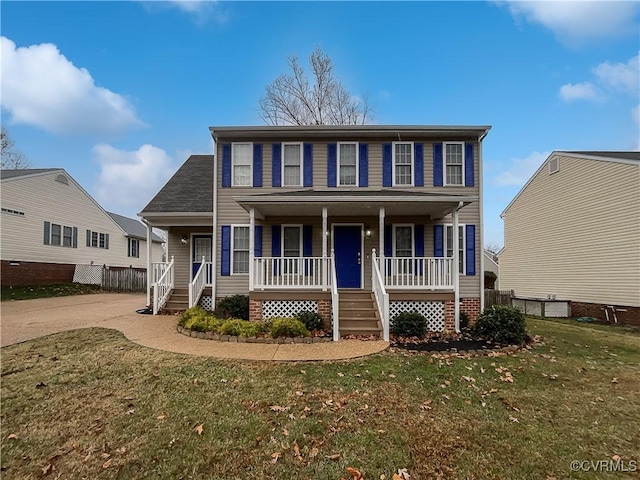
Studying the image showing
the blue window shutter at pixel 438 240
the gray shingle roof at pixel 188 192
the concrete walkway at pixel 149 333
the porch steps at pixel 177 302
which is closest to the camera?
the concrete walkway at pixel 149 333

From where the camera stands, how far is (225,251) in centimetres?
1138

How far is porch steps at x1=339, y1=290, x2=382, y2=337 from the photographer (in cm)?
862

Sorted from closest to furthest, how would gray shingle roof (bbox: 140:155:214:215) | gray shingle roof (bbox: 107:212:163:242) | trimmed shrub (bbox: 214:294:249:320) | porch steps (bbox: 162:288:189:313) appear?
trimmed shrub (bbox: 214:294:249:320), porch steps (bbox: 162:288:189:313), gray shingle roof (bbox: 140:155:214:215), gray shingle roof (bbox: 107:212:163:242)

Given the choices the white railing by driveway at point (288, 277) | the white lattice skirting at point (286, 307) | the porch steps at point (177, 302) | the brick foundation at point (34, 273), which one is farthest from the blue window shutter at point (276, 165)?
the brick foundation at point (34, 273)

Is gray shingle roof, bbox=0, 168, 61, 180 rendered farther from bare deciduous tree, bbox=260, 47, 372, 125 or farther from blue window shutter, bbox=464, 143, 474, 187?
blue window shutter, bbox=464, 143, 474, 187

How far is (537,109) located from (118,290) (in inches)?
904

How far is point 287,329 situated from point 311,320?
97 centimetres

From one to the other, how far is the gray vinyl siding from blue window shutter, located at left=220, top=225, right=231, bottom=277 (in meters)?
14.4

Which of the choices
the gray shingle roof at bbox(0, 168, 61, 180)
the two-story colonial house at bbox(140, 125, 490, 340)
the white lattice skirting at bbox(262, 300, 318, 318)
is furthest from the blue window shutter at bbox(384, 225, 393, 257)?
the gray shingle roof at bbox(0, 168, 61, 180)

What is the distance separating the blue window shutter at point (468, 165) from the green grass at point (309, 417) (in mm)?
5973

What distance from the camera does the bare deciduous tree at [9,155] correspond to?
27.2 metres

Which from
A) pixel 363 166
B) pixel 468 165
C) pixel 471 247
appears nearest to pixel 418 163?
pixel 468 165

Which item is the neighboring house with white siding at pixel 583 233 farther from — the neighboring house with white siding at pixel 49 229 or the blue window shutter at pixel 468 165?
the neighboring house with white siding at pixel 49 229

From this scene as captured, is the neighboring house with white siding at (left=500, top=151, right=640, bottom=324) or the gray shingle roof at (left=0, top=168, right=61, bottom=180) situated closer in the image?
the neighboring house with white siding at (left=500, top=151, right=640, bottom=324)
